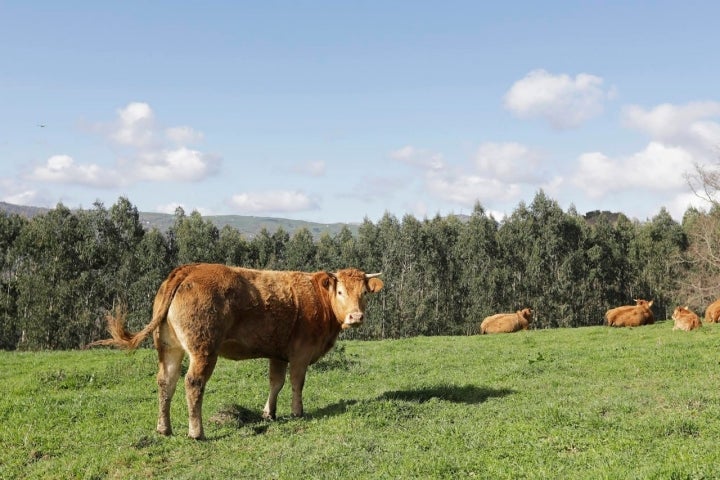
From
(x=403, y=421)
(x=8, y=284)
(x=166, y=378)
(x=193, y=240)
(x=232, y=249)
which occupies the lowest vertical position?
(x=403, y=421)

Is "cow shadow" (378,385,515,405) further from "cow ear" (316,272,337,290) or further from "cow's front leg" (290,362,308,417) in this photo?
"cow ear" (316,272,337,290)

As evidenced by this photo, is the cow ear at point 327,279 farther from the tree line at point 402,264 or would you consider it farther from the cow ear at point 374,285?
the tree line at point 402,264

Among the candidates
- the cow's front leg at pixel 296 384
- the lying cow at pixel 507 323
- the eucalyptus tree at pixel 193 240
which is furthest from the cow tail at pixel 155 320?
the eucalyptus tree at pixel 193 240

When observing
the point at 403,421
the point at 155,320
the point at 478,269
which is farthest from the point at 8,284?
the point at 403,421

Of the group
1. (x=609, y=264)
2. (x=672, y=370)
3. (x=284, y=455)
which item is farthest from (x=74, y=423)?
(x=609, y=264)

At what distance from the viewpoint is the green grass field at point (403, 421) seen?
26.1ft

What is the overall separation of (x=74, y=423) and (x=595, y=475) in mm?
10709

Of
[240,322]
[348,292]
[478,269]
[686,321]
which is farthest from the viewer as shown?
[478,269]

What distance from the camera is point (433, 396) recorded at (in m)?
12.6

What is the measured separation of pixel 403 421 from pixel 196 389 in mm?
3771

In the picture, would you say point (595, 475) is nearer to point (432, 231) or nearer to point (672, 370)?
point (672, 370)

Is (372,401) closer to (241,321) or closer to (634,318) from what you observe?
(241,321)

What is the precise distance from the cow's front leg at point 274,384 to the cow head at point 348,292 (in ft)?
5.12

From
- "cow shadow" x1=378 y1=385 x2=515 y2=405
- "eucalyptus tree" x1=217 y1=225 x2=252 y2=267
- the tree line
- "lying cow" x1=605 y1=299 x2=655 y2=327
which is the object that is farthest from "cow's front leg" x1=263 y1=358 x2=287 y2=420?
"eucalyptus tree" x1=217 y1=225 x2=252 y2=267
